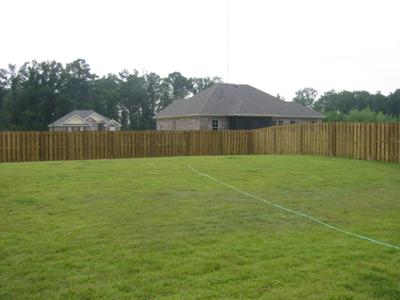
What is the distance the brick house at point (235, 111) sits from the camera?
3519cm

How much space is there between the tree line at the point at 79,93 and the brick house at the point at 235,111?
83.8 feet

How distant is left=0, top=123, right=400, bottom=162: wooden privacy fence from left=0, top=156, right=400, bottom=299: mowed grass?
7.40 metres

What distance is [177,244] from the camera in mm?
5449

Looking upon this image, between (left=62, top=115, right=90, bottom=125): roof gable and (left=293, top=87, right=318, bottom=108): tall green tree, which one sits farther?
(left=293, top=87, right=318, bottom=108): tall green tree

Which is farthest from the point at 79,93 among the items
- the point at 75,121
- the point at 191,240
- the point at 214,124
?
the point at 191,240

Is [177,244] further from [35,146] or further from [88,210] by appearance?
[35,146]

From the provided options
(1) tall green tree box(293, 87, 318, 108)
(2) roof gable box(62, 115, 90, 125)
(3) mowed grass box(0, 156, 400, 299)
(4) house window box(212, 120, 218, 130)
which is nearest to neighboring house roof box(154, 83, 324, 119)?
(4) house window box(212, 120, 218, 130)

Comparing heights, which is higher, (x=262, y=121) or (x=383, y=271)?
(x=262, y=121)

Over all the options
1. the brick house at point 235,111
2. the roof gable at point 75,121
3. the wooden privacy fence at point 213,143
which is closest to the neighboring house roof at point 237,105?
the brick house at point 235,111

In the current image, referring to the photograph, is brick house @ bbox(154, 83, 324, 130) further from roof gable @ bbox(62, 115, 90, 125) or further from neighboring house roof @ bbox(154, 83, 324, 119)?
roof gable @ bbox(62, 115, 90, 125)

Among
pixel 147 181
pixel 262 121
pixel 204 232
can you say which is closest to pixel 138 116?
pixel 262 121

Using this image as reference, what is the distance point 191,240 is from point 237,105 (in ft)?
101

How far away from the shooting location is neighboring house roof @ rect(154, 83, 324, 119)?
116 ft

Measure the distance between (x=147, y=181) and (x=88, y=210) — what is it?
3182 millimetres
